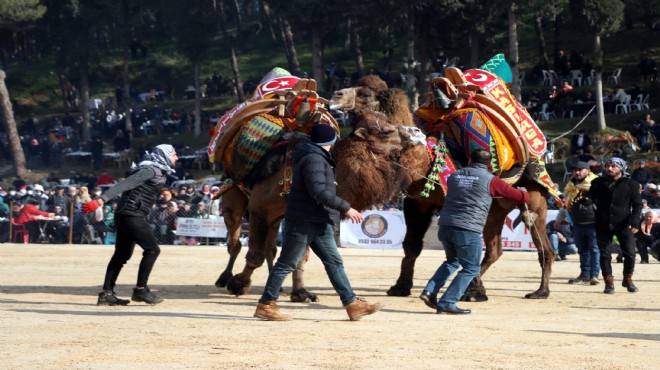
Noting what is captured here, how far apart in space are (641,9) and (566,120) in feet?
34.6

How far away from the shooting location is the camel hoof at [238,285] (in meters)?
13.9

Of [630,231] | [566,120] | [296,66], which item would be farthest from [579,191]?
[296,66]

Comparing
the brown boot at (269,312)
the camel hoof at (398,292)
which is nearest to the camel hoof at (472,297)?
the camel hoof at (398,292)

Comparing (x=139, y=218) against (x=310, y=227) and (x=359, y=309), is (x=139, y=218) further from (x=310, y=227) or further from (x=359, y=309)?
(x=359, y=309)

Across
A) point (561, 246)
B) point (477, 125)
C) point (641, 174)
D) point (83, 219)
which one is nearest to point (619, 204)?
point (477, 125)

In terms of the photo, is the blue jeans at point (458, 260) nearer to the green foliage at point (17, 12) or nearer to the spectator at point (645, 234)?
the spectator at point (645, 234)

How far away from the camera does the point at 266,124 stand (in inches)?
547

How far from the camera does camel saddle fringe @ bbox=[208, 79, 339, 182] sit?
13711 millimetres

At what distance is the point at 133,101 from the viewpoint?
2562 inches

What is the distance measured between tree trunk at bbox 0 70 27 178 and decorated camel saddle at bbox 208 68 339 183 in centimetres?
4034

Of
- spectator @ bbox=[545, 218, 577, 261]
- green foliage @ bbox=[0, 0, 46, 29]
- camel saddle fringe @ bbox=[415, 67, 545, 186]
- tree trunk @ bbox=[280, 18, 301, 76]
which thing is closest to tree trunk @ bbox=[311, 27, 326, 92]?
tree trunk @ bbox=[280, 18, 301, 76]

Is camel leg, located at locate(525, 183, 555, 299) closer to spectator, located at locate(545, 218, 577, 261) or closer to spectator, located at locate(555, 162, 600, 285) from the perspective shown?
spectator, located at locate(555, 162, 600, 285)

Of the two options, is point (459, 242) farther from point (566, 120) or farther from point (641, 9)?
point (641, 9)

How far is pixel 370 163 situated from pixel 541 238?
142 inches
